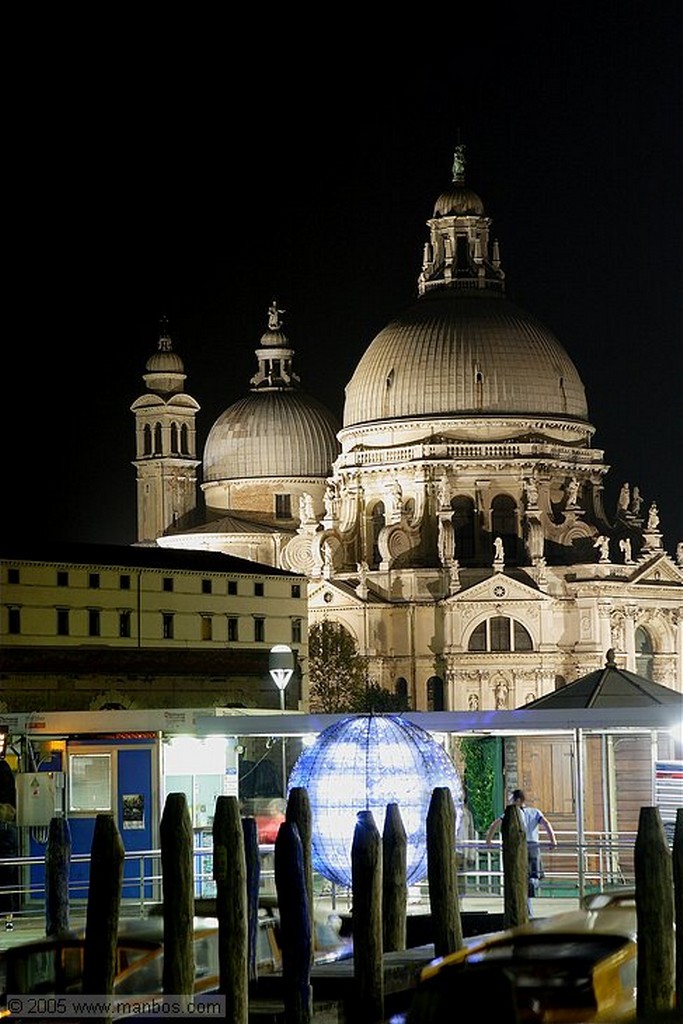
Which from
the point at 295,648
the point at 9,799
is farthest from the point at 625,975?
the point at 295,648

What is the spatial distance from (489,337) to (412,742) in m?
73.0

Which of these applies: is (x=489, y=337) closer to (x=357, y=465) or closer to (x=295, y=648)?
(x=357, y=465)

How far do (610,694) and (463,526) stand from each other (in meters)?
64.4

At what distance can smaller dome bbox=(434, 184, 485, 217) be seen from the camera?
100812 mm

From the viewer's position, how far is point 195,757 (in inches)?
1261

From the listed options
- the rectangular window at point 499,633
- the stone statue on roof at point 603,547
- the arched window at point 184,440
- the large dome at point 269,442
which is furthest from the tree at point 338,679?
the arched window at point 184,440

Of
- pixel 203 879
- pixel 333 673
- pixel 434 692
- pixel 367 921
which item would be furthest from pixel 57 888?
pixel 434 692

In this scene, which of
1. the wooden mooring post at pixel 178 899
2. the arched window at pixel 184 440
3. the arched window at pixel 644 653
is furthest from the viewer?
the arched window at pixel 184 440

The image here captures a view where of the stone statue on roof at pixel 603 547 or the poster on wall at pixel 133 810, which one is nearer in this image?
the poster on wall at pixel 133 810

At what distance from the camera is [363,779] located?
2409 cm

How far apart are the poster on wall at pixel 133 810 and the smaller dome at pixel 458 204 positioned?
2807 inches

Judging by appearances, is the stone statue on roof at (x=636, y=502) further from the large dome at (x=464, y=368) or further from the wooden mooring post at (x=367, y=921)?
the wooden mooring post at (x=367, y=921)

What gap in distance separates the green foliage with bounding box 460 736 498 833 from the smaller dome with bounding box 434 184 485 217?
187ft

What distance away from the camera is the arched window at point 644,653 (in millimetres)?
91500
